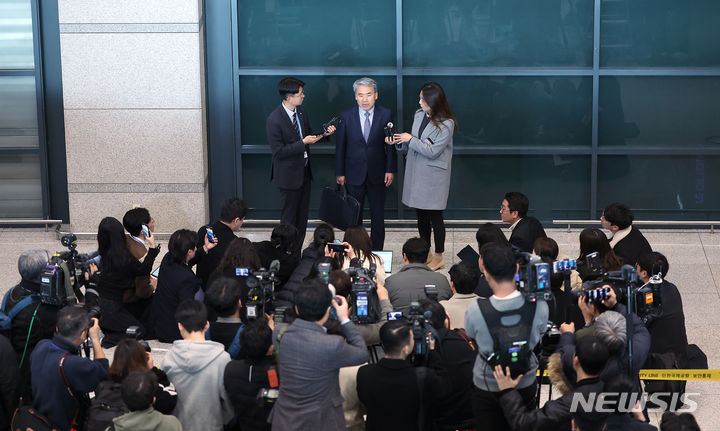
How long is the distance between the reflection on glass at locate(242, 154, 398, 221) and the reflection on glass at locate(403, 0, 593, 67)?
→ 4.89 ft

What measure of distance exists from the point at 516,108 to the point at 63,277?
629 cm

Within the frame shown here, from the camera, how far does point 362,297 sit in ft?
19.2

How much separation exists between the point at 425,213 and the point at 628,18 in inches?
129

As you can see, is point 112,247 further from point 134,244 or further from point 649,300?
point 649,300

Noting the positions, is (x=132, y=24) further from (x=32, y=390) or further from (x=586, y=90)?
(x=32, y=390)

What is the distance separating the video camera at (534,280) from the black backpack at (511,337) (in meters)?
0.07

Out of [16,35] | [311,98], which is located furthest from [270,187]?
[16,35]

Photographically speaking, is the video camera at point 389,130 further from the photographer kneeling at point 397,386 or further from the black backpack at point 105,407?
the black backpack at point 105,407

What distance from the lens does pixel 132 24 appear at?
10.6 meters

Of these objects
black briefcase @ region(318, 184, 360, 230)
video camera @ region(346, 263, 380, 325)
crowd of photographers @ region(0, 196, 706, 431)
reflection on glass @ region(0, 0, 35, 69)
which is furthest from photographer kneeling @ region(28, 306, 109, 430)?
reflection on glass @ region(0, 0, 35, 69)

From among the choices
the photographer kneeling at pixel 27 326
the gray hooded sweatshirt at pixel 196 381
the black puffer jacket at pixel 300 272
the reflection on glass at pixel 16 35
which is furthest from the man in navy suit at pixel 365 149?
the gray hooded sweatshirt at pixel 196 381

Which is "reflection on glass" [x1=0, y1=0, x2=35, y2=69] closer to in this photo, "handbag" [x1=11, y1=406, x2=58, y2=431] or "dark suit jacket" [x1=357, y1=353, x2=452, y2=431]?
"handbag" [x1=11, y1=406, x2=58, y2=431]

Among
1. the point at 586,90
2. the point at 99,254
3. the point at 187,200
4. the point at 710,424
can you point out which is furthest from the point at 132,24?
the point at 710,424

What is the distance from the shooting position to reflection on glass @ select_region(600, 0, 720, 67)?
10.8 metres
